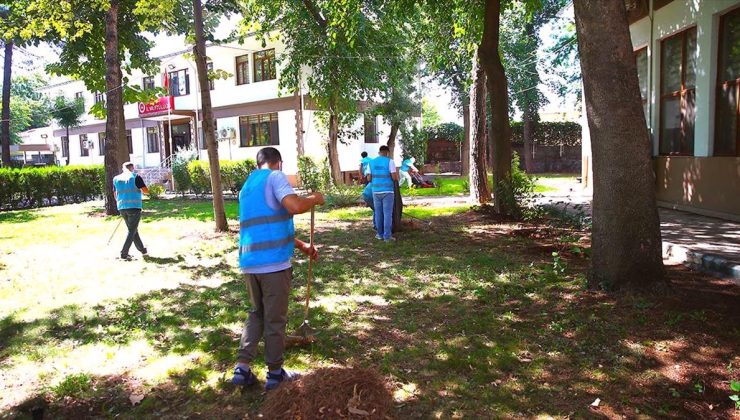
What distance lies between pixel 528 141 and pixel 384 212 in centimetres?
2482

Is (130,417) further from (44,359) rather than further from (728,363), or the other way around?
(728,363)

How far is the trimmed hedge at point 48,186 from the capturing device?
20672 millimetres

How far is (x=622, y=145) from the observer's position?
552 cm

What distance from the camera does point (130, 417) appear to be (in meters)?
4.00

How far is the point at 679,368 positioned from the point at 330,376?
2.64m

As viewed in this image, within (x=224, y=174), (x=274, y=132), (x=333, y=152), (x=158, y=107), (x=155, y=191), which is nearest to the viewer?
(x=333, y=152)

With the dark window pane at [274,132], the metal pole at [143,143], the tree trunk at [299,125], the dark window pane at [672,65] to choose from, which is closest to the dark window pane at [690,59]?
the dark window pane at [672,65]

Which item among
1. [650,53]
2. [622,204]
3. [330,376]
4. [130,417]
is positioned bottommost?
[130,417]

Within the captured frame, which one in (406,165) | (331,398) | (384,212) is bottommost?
(331,398)

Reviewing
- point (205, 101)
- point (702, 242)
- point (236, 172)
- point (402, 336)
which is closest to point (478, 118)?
point (205, 101)

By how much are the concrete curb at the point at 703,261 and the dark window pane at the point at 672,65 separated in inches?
217

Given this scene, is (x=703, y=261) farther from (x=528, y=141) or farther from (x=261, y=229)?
(x=528, y=141)

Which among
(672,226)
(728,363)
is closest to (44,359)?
(728,363)

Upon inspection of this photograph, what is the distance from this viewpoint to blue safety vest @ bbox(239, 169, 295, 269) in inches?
163
